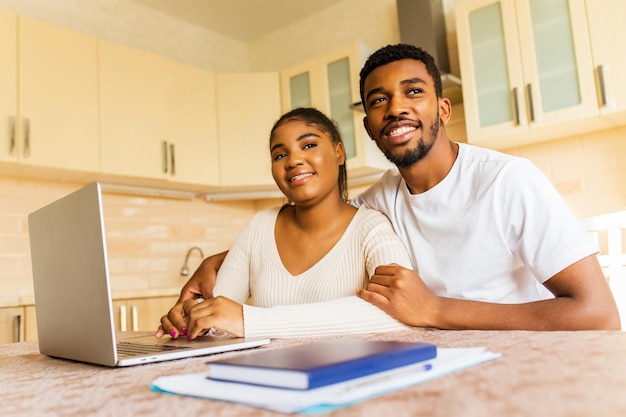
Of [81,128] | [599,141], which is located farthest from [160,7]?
[599,141]

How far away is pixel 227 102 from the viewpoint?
12.4 ft

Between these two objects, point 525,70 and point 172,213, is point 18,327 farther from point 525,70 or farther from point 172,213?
point 525,70

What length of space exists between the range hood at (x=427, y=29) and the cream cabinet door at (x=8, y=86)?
207 cm

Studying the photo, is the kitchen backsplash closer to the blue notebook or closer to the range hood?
the range hood

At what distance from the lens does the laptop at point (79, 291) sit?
0.77 m

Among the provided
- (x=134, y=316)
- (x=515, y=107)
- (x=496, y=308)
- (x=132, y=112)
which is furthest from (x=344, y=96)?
(x=496, y=308)

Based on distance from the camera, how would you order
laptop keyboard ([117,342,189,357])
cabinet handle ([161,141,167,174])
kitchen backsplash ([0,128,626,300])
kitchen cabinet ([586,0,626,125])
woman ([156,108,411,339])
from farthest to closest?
cabinet handle ([161,141,167,174]) → kitchen backsplash ([0,128,626,300]) → kitchen cabinet ([586,0,626,125]) → woman ([156,108,411,339]) → laptop keyboard ([117,342,189,357])

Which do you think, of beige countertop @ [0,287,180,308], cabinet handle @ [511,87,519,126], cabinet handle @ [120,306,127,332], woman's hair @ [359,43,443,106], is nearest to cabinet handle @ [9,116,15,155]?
beige countertop @ [0,287,180,308]

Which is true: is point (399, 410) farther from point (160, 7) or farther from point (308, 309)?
point (160, 7)

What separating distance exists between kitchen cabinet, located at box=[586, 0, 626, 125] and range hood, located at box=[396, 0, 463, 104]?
0.74 metres

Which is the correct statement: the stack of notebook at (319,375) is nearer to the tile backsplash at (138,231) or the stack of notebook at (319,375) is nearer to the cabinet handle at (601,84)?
the cabinet handle at (601,84)

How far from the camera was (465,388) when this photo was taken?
1.66 ft

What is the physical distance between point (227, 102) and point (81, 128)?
3.43 feet

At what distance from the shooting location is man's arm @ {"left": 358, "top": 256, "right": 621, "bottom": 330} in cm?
116
